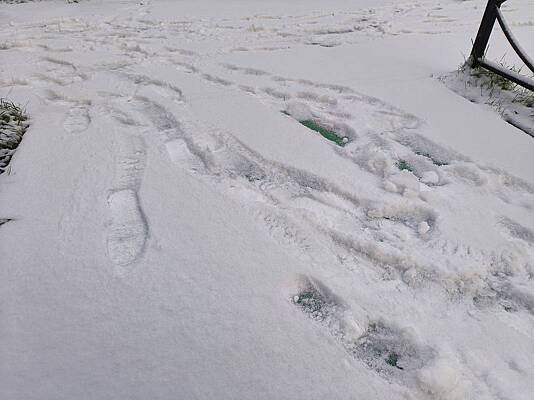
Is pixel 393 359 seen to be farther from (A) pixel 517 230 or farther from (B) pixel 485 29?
(B) pixel 485 29

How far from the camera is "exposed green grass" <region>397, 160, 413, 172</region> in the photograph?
2305 mm

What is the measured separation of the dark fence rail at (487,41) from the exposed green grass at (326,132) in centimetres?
141

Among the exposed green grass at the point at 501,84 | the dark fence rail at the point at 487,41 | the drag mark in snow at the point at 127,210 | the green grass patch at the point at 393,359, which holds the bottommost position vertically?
the green grass patch at the point at 393,359

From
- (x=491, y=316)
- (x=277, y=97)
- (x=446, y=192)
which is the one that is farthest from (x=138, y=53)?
(x=491, y=316)

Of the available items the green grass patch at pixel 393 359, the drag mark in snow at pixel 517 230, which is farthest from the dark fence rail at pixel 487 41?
the green grass patch at pixel 393 359

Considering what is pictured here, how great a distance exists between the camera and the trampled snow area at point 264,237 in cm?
130

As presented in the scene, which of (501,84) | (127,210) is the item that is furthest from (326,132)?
(501,84)

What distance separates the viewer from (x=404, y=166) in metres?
2.33

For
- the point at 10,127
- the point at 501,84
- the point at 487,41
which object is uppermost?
the point at 487,41

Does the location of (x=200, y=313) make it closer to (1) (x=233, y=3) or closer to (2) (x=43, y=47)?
(2) (x=43, y=47)

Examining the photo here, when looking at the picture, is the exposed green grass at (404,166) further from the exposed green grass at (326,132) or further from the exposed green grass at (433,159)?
the exposed green grass at (326,132)

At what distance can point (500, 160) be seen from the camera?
2311mm

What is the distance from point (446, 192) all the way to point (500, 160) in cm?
51

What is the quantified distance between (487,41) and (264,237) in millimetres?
2657
